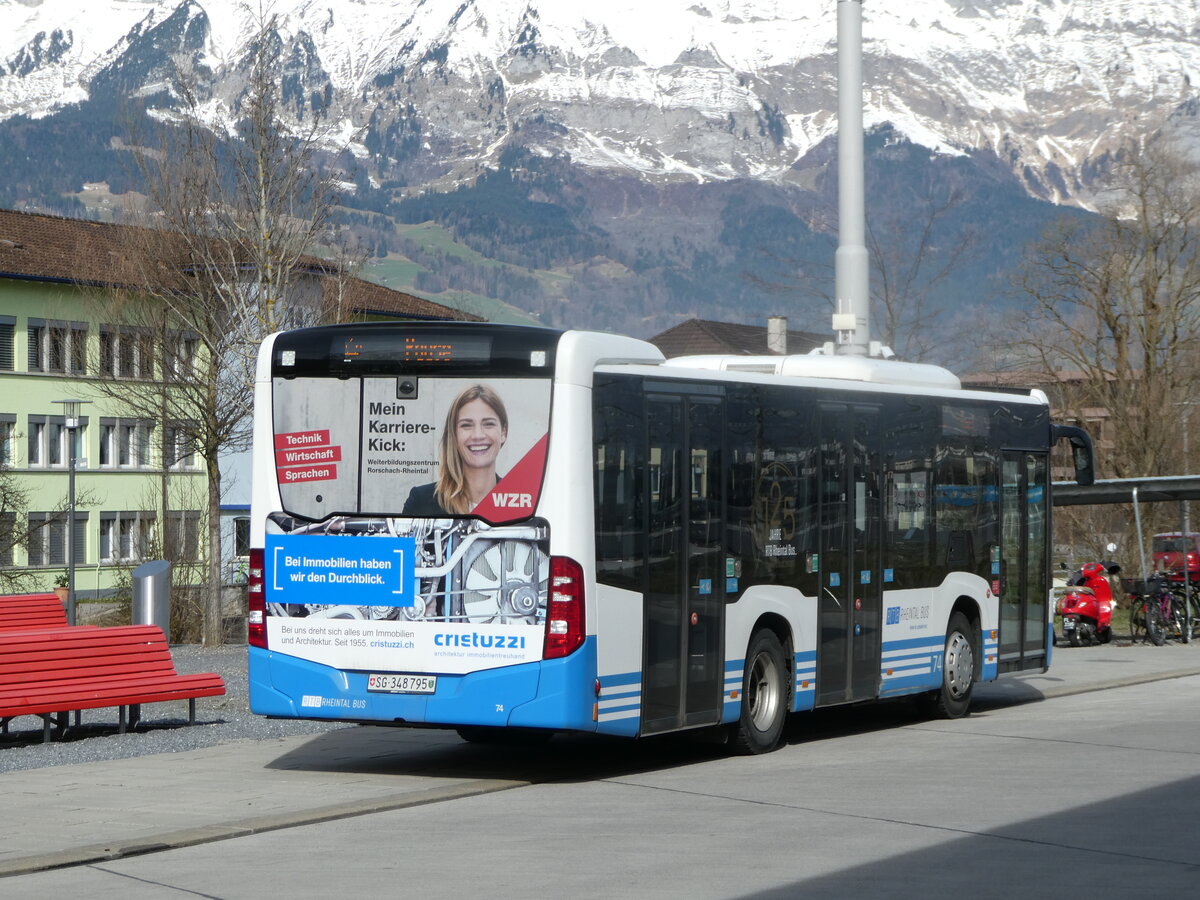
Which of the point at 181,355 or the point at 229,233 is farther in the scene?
the point at 181,355

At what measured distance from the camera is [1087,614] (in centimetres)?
2912

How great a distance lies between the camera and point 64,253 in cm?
7475

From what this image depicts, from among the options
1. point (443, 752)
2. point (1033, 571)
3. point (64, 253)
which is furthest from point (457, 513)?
point (64, 253)

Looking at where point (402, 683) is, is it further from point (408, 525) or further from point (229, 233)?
point (229, 233)

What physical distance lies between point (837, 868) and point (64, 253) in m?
69.7

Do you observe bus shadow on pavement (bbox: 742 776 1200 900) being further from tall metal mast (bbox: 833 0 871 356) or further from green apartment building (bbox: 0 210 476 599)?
green apartment building (bbox: 0 210 476 599)

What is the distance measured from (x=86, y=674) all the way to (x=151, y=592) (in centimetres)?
425

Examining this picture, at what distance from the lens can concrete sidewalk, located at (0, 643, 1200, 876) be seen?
33.7 ft

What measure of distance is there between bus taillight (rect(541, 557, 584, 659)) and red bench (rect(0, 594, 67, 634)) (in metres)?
6.41

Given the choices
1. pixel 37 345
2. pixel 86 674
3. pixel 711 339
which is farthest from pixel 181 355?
pixel 711 339

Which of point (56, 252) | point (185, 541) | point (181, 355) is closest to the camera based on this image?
point (181, 355)

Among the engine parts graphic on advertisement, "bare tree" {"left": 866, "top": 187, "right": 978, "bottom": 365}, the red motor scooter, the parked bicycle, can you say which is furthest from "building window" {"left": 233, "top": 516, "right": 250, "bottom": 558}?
the engine parts graphic on advertisement

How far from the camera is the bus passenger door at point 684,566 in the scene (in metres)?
12.9

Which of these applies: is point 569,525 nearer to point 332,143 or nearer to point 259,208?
point 259,208
